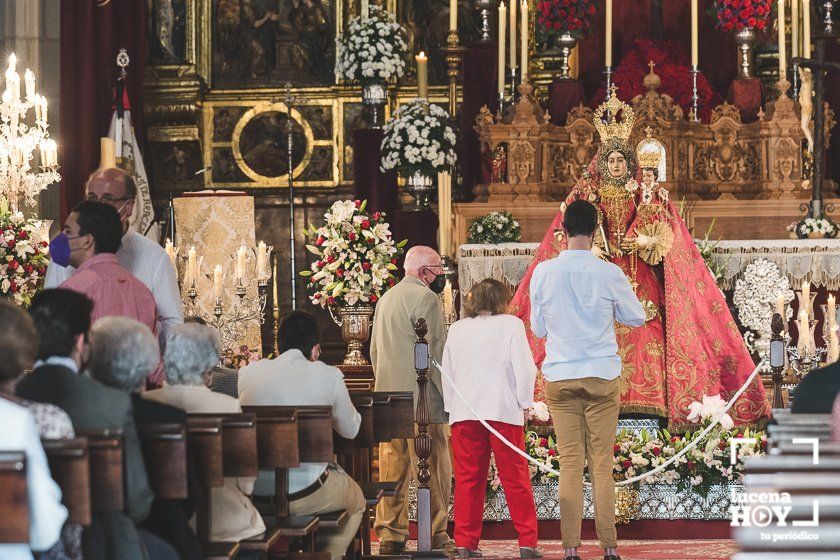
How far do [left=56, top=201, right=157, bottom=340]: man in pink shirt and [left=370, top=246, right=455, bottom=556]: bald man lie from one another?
256 centimetres

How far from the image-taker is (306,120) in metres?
13.9

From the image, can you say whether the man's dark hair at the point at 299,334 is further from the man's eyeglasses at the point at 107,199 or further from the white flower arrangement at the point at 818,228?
the white flower arrangement at the point at 818,228

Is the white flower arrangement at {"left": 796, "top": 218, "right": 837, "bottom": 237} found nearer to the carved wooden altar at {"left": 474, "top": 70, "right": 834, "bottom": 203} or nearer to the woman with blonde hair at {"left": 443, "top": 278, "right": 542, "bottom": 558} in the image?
the carved wooden altar at {"left": 474, "top": 70, "right": 834, "bottom": 203}

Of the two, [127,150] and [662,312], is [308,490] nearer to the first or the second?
[662,312]

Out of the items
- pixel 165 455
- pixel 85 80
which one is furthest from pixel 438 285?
pixel 165 455

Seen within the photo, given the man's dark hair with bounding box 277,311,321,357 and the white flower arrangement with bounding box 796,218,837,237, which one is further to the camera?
the white flower arrangement with bounding box 796,218,837,237

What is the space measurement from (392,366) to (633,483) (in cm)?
160

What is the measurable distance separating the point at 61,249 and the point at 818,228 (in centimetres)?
659

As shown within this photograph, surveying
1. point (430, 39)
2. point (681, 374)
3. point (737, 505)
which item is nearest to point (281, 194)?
point (430, 39)

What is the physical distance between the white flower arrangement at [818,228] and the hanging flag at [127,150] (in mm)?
4961

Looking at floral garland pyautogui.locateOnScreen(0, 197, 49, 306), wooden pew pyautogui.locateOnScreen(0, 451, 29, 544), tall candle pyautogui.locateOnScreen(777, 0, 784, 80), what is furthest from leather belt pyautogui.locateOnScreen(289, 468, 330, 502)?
tall candle pyautogui.locateOnScreen(777, 0, 784, 80)

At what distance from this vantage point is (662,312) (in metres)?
9.85

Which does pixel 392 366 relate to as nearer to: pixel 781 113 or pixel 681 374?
pixel 681 374

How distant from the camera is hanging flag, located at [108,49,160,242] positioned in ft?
39.5
